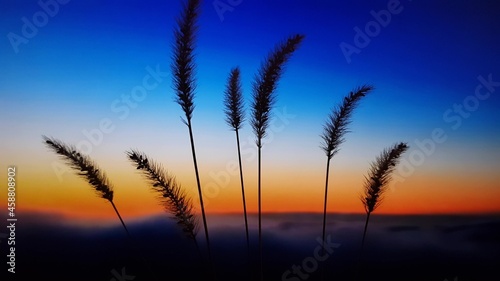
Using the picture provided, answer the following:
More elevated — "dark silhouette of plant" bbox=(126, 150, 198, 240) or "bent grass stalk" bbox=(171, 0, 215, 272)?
"bent grass stalk" bbox=(171, 0, 215, 272)

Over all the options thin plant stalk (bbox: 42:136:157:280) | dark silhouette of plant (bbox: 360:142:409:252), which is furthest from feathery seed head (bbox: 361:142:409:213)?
thin plant stalk (bbox: 42:136:157:280)

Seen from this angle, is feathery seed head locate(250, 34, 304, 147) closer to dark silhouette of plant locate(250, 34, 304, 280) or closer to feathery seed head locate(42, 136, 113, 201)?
dark silhouette of plant locate(250, 34, 304, 280)

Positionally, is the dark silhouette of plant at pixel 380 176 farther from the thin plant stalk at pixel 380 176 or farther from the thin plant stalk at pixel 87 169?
the thin plant stalk at pixel 87 169

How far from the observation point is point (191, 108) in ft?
8.63

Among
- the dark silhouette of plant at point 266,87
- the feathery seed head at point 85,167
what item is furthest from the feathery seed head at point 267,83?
the feathery seed head at point 85,167

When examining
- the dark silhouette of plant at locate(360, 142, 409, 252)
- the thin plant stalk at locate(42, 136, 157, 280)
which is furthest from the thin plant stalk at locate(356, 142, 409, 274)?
the thin plant stalk at locate(42, 136, 157, 280)

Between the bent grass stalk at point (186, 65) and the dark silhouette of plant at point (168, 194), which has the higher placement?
the bent grass stalk at point (186, 65)

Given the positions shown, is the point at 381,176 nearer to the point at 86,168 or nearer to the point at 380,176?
the point at 380,176

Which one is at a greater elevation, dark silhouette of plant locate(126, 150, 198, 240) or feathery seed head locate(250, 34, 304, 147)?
feathery seed head locate(250, 34, 304, 147)

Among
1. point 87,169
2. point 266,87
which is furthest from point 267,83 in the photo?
point 87,169

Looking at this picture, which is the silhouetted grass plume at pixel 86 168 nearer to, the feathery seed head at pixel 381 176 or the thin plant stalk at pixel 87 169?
the thin plant stalk at pixel 87 169

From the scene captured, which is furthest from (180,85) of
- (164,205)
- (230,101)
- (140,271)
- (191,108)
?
(140,271)

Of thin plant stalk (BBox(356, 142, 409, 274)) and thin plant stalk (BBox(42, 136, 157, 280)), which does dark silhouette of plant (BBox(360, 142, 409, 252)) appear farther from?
thin plant stalk (BBox(42, 136, 157, 280))

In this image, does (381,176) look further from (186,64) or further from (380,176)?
(186,64)
